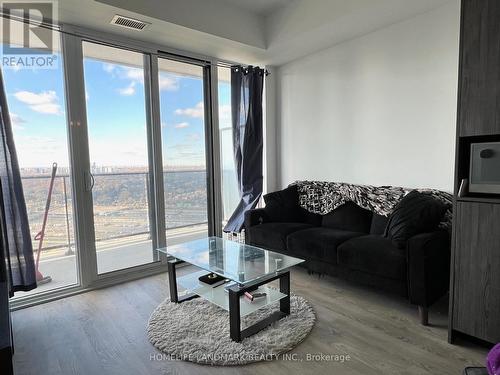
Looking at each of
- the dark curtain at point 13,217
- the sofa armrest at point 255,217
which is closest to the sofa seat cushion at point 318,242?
the sofa armrest at point 255,217

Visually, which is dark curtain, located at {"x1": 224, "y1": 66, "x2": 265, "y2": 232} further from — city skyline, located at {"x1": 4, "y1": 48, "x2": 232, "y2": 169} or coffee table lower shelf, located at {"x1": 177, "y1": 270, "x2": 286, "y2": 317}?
coffee table lower shelf, located at {"x1": 177, "y1": 270, "x2": 286, "y2": 317}

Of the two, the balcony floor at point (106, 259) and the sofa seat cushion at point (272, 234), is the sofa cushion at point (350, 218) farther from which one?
the balcony floor at point (106, 259)

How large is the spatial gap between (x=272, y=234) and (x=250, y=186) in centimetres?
107

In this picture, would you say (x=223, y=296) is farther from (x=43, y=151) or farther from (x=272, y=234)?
(x=43, y=151)

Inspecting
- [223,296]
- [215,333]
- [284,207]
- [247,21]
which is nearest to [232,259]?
[223,296]

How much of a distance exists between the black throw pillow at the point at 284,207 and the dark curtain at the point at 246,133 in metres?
0.49

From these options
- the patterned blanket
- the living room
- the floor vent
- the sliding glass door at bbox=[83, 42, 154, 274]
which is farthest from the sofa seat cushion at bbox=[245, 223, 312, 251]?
the floor vent

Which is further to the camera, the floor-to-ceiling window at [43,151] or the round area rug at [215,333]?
the floor-to-ceiling window at [43,151]

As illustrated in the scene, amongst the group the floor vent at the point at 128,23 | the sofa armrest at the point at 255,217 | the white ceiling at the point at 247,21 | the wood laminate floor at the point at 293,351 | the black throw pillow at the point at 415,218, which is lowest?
the wood laminate floor at the point at 293,351

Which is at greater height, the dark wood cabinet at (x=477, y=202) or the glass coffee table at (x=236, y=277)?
the dark wood cabinet at (x=477, y=202)

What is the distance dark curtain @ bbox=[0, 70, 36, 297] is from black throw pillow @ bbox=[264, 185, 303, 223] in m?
2.33

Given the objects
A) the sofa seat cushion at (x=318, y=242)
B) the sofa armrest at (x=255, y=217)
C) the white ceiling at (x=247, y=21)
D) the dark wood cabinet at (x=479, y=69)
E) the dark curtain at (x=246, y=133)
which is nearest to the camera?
the dark wood cabinet at (x=479, y=69)

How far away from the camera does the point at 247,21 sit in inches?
134

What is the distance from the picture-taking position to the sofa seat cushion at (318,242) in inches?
109
